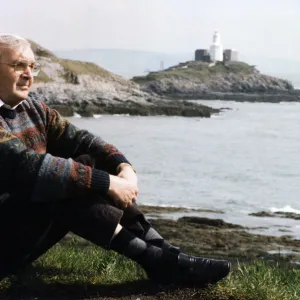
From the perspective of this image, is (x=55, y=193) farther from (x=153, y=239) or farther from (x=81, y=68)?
(x=81, y=68)

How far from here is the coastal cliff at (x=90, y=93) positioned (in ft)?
204

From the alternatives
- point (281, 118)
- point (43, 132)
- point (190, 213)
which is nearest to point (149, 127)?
point (281, 118)

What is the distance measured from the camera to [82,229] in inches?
148

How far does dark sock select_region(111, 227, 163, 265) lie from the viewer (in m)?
3.90

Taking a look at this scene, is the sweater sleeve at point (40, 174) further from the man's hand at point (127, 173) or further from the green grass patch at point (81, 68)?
the green grass patch at point (81, 68)

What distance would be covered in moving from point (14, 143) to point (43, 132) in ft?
1.51

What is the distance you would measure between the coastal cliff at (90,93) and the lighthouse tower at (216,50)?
209 ft

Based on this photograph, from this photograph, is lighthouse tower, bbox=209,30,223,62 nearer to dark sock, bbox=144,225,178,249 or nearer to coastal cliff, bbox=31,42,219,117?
coastal cliff, bbox=31,42,219,117

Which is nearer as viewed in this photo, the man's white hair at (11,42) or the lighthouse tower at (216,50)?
the man's white hair at (11,42)

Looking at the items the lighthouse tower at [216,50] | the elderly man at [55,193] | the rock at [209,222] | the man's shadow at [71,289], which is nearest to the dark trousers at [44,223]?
the elderly man at [55,193]

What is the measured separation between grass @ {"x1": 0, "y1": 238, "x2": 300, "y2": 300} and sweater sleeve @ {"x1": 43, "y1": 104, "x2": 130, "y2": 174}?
690mm

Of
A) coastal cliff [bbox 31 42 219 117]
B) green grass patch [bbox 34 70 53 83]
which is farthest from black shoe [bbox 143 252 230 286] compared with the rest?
green grass patch [bbox 34 70 53 83]

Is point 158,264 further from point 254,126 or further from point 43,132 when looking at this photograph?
point 254,126

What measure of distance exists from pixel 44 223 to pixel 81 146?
0.71m
